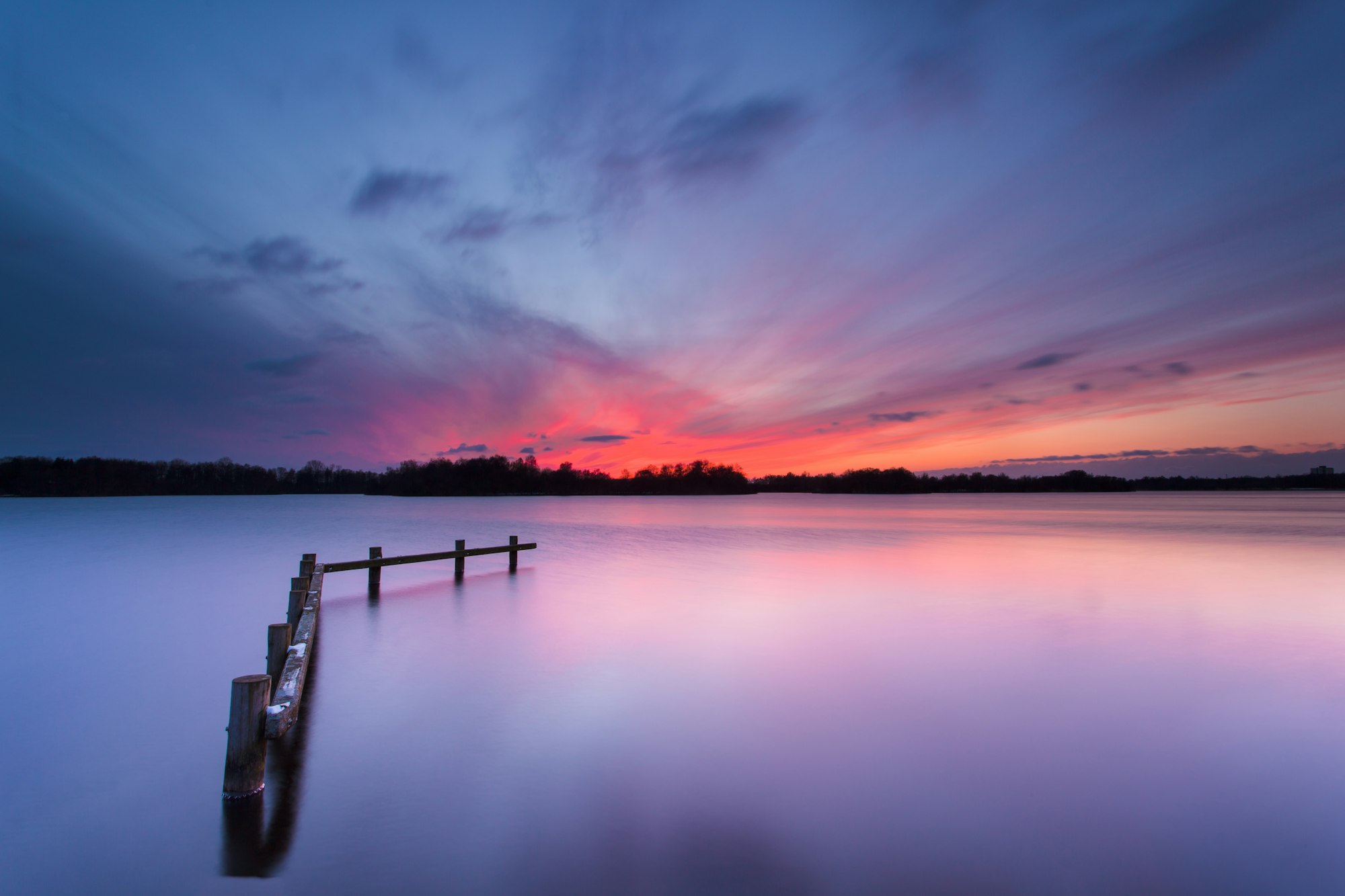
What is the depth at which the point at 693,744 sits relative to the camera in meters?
6.77

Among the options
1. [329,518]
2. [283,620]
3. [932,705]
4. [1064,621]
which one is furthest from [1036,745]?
[329,518]

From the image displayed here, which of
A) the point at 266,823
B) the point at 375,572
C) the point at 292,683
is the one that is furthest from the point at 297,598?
the point at 375,572

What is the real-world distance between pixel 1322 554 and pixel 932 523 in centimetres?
2618

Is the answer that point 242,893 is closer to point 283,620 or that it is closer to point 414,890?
point 414,890

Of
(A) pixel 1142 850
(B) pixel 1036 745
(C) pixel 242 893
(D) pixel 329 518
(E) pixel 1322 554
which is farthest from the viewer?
(D) pixel 329 518

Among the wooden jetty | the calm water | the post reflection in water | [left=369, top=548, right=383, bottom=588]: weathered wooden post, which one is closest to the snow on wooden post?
the wooden jetty

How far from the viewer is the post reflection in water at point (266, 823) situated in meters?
4.42

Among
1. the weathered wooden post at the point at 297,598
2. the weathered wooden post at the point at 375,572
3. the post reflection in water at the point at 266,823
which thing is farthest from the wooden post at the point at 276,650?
the weathered wooden post at the point at 375,572

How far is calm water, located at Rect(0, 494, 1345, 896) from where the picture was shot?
4.48 m

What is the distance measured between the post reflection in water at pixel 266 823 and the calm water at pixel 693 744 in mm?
26

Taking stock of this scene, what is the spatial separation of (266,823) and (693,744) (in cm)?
395

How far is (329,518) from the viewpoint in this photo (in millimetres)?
63875

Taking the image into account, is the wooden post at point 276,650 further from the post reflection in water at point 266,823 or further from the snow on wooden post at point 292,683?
the post reflection in water at point 266,823

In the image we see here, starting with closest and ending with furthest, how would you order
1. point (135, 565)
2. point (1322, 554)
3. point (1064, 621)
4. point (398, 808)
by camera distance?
point (398, 808) < point (1064, 621) < point (135, 565) < point (1322, 554)
